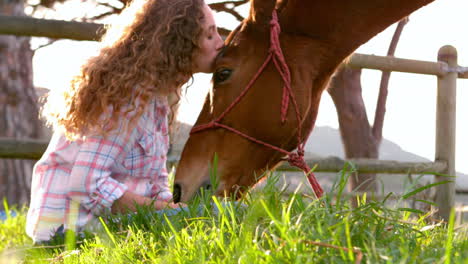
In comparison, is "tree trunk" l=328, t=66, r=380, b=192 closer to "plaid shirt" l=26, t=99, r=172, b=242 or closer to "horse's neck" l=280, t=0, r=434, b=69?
"horse's neck" l=280, t=0, r=434, b=69

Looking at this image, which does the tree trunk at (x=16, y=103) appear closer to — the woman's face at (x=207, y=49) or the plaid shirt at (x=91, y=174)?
the plaid shirt at (x=91, y=174)

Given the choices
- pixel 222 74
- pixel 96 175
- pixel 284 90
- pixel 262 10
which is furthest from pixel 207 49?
pixel 96 175

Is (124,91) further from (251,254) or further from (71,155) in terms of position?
(251,254)

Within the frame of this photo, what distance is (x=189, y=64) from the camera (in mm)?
1990

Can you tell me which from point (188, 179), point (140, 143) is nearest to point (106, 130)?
point (140, 143)

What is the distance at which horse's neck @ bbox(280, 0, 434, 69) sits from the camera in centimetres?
190

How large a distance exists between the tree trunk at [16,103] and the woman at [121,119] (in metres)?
2.83

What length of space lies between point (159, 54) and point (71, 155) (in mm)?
513

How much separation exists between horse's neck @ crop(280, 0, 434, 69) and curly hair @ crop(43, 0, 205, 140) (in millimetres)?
397

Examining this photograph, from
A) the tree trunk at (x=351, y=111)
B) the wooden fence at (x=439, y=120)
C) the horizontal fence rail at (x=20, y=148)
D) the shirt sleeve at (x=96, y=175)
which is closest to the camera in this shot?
the shirt sleeve at (x=96, y=175)

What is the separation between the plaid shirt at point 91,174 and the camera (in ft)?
5.68

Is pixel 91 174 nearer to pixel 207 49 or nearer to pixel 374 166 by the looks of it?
pixel 207 49

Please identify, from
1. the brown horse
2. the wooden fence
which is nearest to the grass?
the brown horse

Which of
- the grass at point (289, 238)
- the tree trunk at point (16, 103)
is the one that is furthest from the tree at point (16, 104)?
the grass at point (289, 238)
